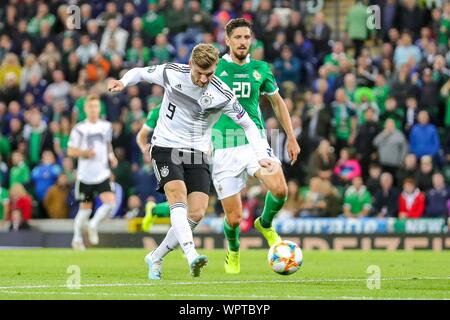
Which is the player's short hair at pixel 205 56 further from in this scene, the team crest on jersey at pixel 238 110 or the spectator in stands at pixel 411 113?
the spectator in stands at pixel 411 113

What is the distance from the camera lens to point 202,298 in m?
9.88

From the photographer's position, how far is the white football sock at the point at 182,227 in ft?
38.0

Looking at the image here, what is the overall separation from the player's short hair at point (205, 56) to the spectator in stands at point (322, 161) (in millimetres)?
11681

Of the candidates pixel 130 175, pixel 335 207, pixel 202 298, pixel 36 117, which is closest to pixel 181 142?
pixel 202 298

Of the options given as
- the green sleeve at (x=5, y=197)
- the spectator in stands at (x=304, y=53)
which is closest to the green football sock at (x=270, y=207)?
the spectator in stands at (x=304, y=53)

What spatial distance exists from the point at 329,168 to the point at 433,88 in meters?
2.60

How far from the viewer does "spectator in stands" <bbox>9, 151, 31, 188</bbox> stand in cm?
2562

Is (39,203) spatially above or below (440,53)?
below

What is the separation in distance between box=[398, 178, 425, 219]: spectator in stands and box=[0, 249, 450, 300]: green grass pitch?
3531 millimetres

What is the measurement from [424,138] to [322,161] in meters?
2.06

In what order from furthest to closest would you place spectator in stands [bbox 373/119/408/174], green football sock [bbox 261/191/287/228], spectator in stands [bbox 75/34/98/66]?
spectator in stands [bbox 75/34/98/66], spectator in stands [bbox 373/119/408/174], green football sock [bbox 261/191/287/228]

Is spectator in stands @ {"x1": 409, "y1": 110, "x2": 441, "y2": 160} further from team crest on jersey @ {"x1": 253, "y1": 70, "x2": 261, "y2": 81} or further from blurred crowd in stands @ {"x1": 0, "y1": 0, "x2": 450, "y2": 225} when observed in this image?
team crest on jersey @ {"x1": 253, "y1": 70, "x2": 261, "y2": 81}

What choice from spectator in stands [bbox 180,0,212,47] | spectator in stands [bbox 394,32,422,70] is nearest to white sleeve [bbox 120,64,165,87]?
spectator in stands [bbox 394,32,422,70]
